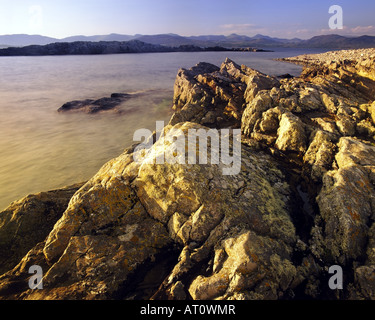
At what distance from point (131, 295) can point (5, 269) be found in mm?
4819

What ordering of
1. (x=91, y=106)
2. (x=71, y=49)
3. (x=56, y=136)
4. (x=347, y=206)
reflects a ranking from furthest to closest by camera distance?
(x=71, y=49) → (x=91, y=106) → (x=56, y=136) → (x=347, y=206)

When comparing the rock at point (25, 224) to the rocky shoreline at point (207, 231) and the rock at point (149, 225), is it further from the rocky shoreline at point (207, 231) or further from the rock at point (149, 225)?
the rock at point (149, 225)

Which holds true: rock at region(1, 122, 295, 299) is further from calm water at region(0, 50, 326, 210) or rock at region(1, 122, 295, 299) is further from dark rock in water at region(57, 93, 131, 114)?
dark rock in water at region(57, 93, 131, 114)

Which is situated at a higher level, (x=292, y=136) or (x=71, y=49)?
(x=71, y=49)

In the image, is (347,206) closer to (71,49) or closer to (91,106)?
(91,106)

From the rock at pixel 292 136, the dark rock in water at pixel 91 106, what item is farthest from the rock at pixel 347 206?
the dark rock in water at pixel 91 106

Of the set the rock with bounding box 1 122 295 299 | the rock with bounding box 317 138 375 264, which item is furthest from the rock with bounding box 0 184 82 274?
the rock with bounding box 317 138 375 264

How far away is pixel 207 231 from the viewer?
6.66 metres

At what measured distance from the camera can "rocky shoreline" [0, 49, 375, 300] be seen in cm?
569

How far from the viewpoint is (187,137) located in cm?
891

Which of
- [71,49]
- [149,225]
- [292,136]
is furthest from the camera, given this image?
[71,49]

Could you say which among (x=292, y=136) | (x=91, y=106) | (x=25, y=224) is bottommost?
(x=25, y=224)

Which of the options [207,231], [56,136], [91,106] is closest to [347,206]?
[207,231]
